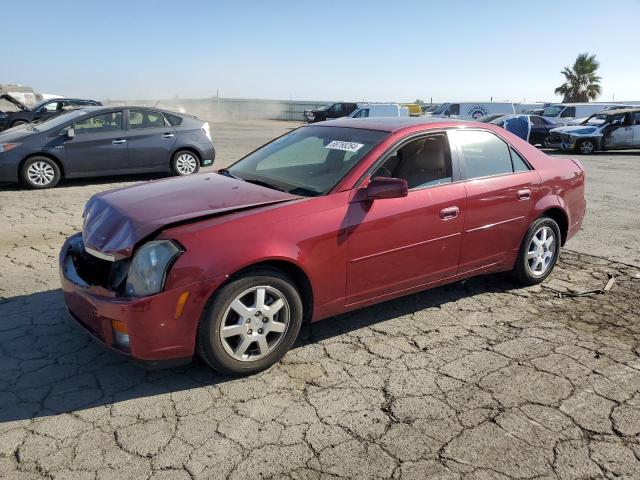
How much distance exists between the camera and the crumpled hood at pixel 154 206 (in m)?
3.22

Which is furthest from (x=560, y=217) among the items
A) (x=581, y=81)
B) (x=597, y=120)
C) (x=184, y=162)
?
(x=581, y=81)

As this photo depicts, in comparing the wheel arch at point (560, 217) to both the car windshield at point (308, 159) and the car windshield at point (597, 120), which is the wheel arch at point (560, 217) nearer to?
the car windshield at point (308, 159)

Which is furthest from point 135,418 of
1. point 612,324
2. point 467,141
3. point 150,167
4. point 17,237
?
point 150,167

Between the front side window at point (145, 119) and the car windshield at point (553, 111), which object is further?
the car windshield at point (553, 111)

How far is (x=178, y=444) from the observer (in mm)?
2717

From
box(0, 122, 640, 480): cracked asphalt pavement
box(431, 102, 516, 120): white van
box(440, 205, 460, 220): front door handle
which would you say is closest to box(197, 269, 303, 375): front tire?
box(0, 122, 640, 480): cracked asphalt pavement

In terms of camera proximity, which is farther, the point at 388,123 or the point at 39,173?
the point at 39,173

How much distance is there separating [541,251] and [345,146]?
2202 mm

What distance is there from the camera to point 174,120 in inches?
416

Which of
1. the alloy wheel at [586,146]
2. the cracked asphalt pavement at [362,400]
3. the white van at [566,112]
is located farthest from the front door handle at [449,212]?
the white van at [566,112]

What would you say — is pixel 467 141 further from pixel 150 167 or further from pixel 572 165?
pixel 150 167

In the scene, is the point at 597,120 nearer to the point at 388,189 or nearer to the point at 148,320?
the point at 388,189

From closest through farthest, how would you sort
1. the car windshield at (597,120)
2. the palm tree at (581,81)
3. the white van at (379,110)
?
the car windshield at (597,120) → the white van at (379,110) → the palm tree at (581,81)

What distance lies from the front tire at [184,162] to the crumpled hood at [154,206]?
256 inches
